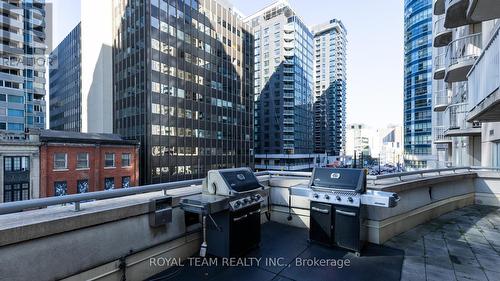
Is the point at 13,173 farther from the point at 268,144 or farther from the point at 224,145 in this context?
the point at 268,144

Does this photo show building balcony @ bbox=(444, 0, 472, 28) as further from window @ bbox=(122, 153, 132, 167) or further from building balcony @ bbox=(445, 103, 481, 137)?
window @ bbox=(122, 153, 132, 167)

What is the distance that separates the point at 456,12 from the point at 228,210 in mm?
12674

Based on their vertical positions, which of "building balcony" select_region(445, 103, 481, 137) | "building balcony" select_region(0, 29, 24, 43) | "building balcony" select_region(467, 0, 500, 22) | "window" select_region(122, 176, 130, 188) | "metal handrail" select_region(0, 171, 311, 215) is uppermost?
"building balcony" select_region(0, 29, 24, 43)

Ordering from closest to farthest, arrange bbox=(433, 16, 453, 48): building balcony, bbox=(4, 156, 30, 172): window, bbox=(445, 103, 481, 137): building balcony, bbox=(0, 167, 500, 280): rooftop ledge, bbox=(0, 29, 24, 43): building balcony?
bbox=(0, 167, 500, 280): rooftop ledge < bbox=(445, 103, 481, 137): building balcony < bbox=(433, 16, 453, 48): building balcony < bbox=(4, 156, 30, 172): window < bbox=(0, 29, 24, 43): building balcony

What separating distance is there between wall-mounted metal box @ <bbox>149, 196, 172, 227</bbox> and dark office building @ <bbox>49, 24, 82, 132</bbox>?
66.8 meters

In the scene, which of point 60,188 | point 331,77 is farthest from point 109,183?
point 331,77

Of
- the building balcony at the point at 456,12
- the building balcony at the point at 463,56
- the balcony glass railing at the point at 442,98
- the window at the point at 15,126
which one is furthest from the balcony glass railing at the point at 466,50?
the window at the point at 15,126

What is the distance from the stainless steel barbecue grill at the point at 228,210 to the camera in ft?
13.5

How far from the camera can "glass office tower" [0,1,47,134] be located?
4097 cm

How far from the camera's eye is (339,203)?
4582 mm

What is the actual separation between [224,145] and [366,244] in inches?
1595

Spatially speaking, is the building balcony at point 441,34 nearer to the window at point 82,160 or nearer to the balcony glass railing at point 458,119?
the balcony glass railing at point 458,119

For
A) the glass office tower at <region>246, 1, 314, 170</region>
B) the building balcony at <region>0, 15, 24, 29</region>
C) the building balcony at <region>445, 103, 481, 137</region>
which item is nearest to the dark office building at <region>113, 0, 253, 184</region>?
the building balcony at <region>0, 15, 24, 29</region>

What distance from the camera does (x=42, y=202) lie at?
2.75 meters
